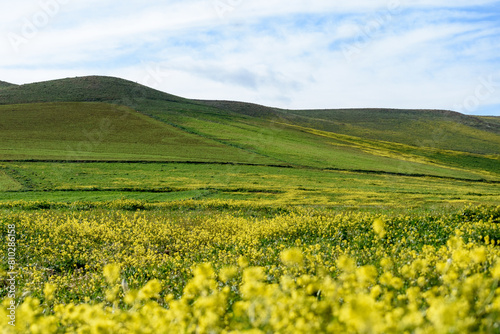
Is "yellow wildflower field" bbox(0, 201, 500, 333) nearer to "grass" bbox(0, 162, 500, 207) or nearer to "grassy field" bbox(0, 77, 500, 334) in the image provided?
"grassy field" bbox(0, 77, 500, 334)

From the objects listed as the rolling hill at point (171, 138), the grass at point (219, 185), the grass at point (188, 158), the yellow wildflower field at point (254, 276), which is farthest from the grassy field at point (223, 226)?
the rolling hill at point (171, 138)

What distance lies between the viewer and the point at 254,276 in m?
4.14

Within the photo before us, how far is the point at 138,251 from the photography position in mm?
14070

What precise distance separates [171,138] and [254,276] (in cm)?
7515

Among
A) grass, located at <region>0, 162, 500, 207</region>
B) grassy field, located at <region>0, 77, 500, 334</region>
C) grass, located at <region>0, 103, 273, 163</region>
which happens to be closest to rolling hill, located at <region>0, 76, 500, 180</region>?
grass, located at <region>0, 103, 273, 163</region>

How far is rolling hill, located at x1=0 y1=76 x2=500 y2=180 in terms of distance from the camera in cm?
6397

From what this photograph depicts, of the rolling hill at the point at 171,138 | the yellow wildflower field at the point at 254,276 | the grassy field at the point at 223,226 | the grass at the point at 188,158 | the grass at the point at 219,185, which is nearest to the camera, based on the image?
the yellow wildflower field at the point at 254,276

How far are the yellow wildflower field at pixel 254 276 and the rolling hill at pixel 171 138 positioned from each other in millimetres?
42064

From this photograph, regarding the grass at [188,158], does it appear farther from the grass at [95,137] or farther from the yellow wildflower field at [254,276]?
the yellow wildflower field at [254,276]

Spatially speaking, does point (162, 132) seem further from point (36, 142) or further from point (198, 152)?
point (36, 142)

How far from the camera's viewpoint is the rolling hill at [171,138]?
210 ft

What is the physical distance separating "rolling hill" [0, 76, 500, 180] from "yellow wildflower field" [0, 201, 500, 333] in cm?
4206

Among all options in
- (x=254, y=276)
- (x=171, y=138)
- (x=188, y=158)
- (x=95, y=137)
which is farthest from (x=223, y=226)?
(x=95, y=137)

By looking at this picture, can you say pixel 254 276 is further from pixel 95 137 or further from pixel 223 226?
pixel 95 137
